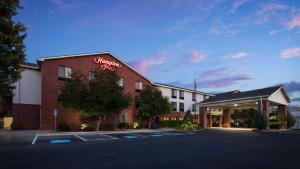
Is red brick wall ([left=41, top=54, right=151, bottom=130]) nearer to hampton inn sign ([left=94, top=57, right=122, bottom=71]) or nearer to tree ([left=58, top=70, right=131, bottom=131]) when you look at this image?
hampton inn sign ([left=94, top=57, right=122, bottom=71])

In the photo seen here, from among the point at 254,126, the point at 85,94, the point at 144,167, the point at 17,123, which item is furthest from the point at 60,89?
the point at 144,167

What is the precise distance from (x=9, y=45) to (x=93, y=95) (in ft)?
45.8

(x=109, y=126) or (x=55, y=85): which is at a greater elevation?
(x=55, y=85)

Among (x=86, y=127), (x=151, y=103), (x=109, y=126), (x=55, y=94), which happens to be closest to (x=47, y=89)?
(x=55, y=94)

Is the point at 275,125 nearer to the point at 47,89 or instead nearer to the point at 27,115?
the point at 47,89

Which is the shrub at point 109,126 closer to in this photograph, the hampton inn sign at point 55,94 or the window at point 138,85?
the hampton inn sign at point 55,94

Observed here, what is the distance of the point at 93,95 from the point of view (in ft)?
110

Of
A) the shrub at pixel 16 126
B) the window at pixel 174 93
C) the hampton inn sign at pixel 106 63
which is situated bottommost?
the shrub at pixel 16 126

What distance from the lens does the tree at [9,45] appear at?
2005 centimetres

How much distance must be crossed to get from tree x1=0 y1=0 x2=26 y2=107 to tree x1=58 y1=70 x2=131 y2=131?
39.1 feet

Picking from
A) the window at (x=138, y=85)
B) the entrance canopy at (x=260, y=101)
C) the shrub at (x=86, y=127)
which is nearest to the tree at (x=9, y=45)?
the shrub at (x=86, y=127)

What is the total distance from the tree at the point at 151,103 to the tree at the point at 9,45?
2365 cm

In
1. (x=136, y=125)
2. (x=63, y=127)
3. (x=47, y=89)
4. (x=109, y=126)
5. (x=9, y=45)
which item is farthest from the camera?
(x=136, y=125)

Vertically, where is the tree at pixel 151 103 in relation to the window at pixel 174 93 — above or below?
below
